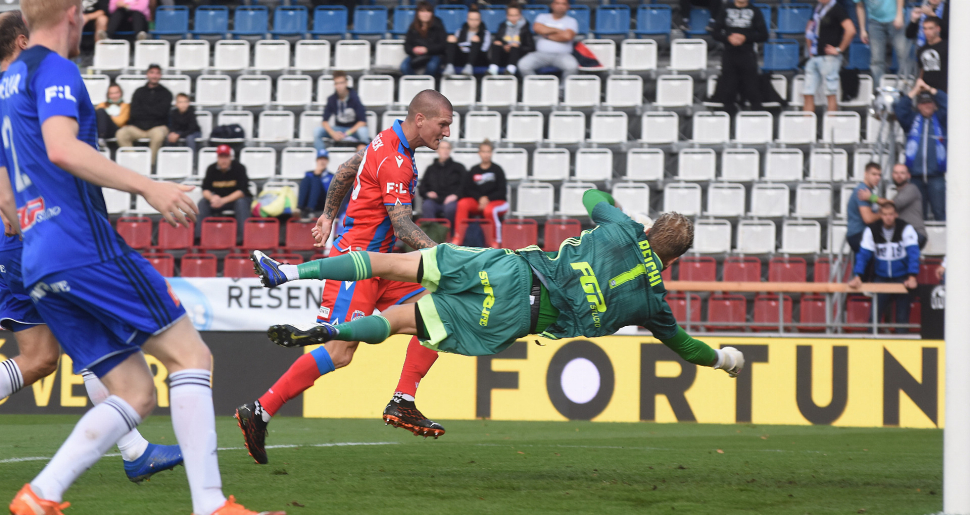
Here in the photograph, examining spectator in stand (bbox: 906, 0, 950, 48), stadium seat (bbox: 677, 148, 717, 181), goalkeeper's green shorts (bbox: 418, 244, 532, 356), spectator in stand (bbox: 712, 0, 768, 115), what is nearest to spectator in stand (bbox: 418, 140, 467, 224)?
stadium seat (bbox: 677, 148, 717, 181)

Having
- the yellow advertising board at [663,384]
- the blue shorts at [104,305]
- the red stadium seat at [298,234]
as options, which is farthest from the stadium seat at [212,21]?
the blue shorts at [104,305]

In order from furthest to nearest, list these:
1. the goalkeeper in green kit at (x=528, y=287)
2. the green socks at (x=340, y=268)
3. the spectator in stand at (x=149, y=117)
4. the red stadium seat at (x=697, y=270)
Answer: the spectator in stand at (x=149, y=117) < the red stadium seat at (x=697, y=270) < the goalkeeper in green kit at (x=528, y=287) < the green socks at (x=340, y=268)

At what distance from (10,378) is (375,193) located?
238cm

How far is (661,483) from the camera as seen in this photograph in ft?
19.2

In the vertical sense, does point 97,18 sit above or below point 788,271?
above

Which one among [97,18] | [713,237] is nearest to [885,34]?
Result: [713,237]

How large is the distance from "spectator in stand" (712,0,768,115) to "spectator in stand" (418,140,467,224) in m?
4.51

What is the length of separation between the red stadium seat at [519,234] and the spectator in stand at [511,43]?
361 centimetres

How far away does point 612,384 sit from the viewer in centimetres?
1158

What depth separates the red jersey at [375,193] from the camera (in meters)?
6.48

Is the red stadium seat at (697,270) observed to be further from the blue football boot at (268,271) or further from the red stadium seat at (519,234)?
the blue football boot at (268,271)

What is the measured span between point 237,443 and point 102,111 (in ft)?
33.8

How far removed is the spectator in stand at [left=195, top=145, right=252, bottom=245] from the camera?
573 inches

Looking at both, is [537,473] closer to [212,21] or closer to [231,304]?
[231,304]
